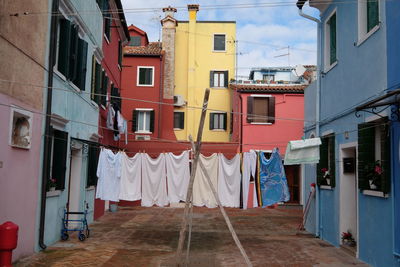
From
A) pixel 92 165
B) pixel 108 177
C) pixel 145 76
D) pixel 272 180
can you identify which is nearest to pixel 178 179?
pixel 108 177

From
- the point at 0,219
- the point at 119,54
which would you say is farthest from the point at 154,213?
the point at 0,219

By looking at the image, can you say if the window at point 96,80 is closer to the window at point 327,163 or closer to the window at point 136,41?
the window at point 327,163

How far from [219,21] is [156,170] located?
20002 millimetres

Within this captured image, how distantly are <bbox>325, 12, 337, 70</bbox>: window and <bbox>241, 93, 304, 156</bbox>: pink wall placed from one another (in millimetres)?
11529

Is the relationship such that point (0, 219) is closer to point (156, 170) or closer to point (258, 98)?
point (156, 170)

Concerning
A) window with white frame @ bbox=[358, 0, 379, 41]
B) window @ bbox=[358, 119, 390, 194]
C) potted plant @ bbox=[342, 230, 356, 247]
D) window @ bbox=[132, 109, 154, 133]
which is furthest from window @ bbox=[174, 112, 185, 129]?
window @ bbox=[358, 119, 390, 194]

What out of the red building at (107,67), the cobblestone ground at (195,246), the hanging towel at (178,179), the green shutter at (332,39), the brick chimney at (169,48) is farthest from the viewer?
the brick chimney at (169,48)

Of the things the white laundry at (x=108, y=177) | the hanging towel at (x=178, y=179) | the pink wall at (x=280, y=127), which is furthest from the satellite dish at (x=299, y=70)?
the white laundry at (x=108, y=177)

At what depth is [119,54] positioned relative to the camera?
67.6 feet

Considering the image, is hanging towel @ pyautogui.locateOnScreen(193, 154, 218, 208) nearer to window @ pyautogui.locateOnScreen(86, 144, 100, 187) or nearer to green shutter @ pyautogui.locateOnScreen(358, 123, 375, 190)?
green shutter @ pyautogui.locateOnScreen(358, 123, 375, 190)

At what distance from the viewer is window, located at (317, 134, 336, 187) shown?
11.2 meters

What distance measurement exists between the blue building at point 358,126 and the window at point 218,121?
1406 centimetres

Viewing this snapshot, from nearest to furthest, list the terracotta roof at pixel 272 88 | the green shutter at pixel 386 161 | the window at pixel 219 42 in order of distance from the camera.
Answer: the green shutter at pixel 386 161 → the terracotta roof at pixel 272 88 → the window at pixel 219 42

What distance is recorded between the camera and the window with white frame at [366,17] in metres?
8.72
